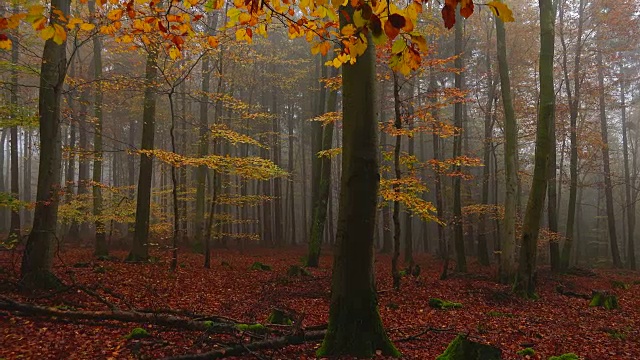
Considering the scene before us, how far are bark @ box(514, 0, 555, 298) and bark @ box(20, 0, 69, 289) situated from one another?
10692 millimetres

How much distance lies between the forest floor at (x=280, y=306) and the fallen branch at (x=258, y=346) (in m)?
0.08

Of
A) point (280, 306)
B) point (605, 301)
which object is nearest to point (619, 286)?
point (605, 301)

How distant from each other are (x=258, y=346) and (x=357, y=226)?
2.08 metres

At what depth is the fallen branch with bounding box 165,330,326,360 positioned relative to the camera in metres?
4.69

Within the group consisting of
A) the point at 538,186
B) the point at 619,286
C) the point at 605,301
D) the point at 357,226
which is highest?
the point at 538,186

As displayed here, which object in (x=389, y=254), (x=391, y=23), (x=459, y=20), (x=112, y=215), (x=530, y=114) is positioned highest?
(x=459, y=20)

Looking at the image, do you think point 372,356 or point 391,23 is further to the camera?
point 372,356

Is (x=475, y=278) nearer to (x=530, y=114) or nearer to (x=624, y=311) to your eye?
(x=624, y=311)

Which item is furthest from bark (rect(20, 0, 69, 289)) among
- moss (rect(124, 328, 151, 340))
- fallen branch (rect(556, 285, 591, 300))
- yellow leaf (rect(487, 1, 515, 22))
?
fallen branch (rect(556, 285, 591, 300))

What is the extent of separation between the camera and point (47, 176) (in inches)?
310

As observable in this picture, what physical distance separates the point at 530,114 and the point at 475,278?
10295 mm

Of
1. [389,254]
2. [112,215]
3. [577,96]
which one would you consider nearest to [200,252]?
[112,215]

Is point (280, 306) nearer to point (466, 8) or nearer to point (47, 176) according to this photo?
point (47, 176)

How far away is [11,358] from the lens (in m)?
4.70
